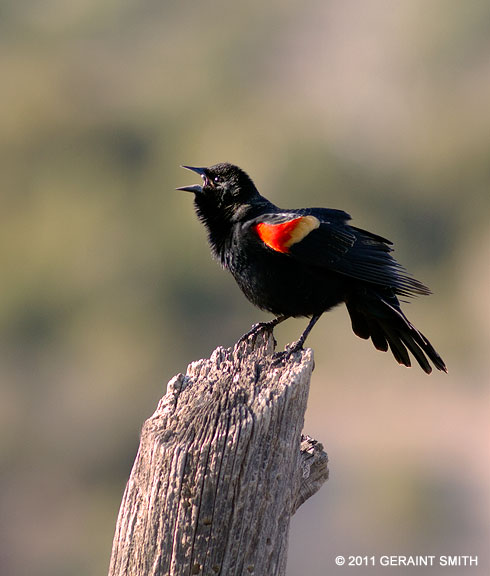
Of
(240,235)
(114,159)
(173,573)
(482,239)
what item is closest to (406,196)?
(482,239)

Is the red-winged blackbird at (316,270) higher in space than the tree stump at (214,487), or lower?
higher

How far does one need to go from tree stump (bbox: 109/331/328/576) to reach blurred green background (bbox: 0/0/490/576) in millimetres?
9671

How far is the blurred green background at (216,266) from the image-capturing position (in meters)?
14.7

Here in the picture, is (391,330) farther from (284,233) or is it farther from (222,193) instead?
(222,193)

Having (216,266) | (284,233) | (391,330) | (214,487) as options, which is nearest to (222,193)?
(284,233)

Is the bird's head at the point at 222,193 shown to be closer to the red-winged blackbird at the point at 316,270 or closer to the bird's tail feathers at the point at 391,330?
the red-winged blackbird at the point at 316,270

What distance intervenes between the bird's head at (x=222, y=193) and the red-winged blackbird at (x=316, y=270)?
0.03 m

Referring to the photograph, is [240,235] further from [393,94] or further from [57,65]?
[57,65]

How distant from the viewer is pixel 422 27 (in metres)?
25.9

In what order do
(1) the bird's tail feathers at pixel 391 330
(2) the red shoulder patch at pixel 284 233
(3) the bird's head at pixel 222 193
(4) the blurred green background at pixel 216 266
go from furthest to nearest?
(4) the blurred green background at pixel 216 266 < (3) the bird's head at pixel 222 193 < (1) the bird's tail feathers at pixel 391 330 < (2) the red shoulder patch at pixel 284 233

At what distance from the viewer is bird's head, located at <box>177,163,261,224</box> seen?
18.6 ft

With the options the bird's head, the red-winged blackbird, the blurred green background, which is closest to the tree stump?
the red-winged blackbird

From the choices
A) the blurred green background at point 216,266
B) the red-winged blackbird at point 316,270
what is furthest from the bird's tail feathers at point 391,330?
the blurred green background at point 216,266

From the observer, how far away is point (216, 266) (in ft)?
55.7
